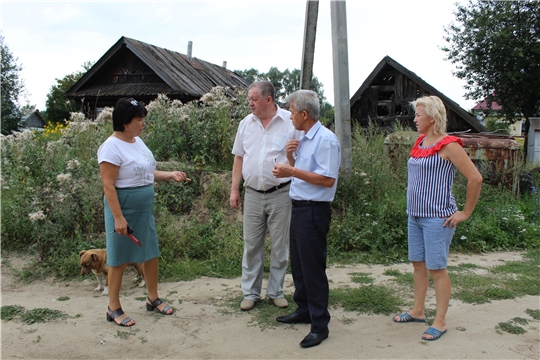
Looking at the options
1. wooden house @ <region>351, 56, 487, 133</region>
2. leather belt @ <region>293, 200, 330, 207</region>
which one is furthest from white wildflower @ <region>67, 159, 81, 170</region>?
wooden house @ <region>351, 56, 487, 133</region>

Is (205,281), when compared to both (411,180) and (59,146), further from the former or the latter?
(59,146)

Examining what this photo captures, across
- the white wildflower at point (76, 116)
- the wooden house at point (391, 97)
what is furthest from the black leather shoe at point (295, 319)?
the wooden house at point (391, 97)

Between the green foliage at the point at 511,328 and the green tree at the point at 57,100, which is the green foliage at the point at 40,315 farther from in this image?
the green tree at the point at 57,100

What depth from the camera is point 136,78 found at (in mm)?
20500

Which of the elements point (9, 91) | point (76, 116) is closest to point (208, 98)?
point (76, 116)

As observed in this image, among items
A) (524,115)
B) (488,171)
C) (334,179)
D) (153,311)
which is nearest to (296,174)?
(334,179)

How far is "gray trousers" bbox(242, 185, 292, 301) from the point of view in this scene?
4.23 m

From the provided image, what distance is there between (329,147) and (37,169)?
4492 millimetres

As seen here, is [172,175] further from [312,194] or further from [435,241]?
[435,241]

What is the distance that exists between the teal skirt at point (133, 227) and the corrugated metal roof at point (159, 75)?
48.7ft

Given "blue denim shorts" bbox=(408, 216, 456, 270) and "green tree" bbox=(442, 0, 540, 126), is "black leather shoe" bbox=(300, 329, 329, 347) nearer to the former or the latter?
"blue denim shorts" bbox=(408, 216, 456, 270)

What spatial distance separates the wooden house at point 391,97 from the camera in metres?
15.2

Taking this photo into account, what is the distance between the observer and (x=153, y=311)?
4266 millimetres

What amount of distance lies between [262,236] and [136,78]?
17.8 meters
